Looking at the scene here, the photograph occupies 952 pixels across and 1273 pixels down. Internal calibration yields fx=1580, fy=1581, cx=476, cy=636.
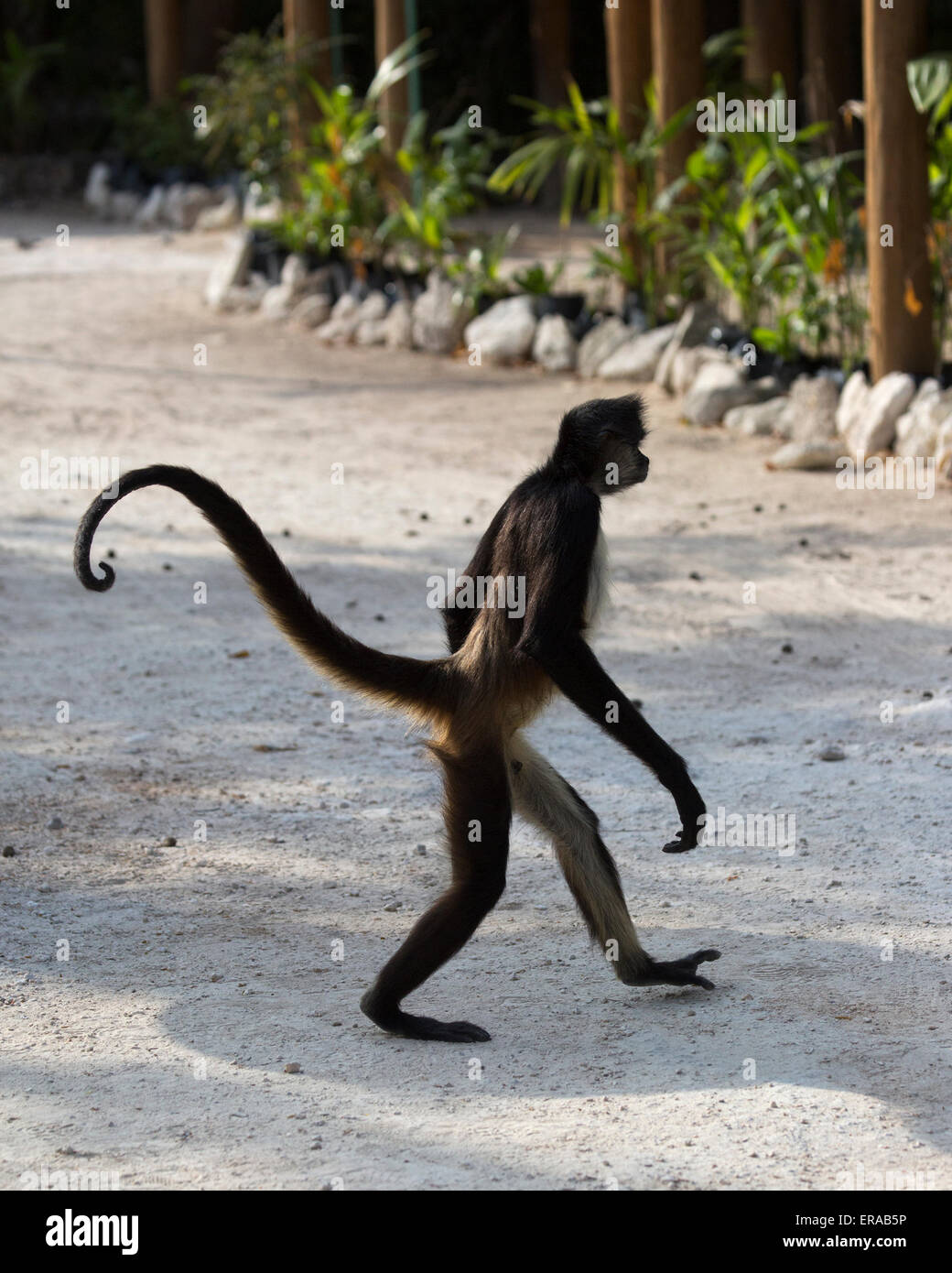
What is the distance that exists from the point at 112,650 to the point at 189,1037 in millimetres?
3199

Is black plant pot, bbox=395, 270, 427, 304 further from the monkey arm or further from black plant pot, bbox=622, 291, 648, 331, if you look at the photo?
the monkey arm

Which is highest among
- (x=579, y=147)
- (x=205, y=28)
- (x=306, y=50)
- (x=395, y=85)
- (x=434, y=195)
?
(x=205, y=28)

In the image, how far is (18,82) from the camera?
2158 cm

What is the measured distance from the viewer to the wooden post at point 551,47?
19234 millimetres

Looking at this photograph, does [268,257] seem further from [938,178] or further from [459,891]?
[459,891]

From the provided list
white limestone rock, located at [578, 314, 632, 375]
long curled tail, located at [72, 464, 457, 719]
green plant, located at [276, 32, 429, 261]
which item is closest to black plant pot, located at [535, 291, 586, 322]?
white limestone rock, located at [578, 314, 632, 375]

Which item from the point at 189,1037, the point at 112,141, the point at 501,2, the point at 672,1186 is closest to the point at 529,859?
the point at 189,1037

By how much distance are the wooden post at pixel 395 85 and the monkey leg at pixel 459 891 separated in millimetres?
11728

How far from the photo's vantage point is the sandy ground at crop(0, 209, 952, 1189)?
3344 millimetres

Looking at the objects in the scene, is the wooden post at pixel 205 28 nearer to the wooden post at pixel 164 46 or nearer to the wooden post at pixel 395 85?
the wooden post at pixel 164 46

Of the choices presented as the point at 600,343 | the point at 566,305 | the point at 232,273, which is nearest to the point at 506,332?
the point at 566,305

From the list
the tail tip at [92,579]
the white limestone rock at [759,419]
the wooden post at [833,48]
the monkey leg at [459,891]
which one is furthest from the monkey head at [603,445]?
the wooden post at [833,48]

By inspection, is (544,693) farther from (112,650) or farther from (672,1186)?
(112,650)

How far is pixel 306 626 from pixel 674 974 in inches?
49.6
